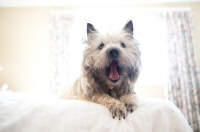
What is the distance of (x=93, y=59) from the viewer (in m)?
1.29

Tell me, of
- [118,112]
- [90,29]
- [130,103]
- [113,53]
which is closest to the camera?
[118,112]

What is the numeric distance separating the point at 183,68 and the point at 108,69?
9.48ft

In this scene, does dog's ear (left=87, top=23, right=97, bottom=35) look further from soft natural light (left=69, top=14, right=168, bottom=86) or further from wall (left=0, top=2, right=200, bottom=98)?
wall (left=0, top=2, right=200, bottom=98)

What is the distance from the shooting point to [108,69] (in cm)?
127

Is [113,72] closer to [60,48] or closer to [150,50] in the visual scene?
[60,48]

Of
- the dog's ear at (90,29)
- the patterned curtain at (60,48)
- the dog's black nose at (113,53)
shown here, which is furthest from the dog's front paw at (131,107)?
the patterned curtain at (60,48)

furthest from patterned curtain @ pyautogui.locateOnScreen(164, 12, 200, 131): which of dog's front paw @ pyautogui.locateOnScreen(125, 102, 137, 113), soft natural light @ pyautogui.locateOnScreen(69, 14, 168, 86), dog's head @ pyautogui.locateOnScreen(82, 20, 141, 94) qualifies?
dog's front paw @ pyautogui.locateOnScreen(125, 102, 137, 113)

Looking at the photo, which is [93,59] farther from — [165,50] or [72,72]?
[165,50]

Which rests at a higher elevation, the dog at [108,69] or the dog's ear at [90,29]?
the dog's ear at [90,29]

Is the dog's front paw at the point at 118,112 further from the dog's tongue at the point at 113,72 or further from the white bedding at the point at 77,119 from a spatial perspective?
the dog's tongue at the point at 113,72

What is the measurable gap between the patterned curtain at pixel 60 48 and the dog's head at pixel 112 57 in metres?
2.30

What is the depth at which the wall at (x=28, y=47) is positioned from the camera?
3.78 metres

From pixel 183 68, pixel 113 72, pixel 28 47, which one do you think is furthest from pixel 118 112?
pixel 28 47

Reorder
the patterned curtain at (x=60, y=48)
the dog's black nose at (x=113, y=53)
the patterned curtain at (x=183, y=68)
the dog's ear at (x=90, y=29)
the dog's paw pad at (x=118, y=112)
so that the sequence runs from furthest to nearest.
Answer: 1. the patterned curtain at (x=60, y=48)
2. the patterned curtain at (x=183, y=68)
3. the dog's ear at (x=90, y=29)
4. the dog's black nose at (x=113, y=53)
5. the dog's paw pad at (x=118, y=112)
